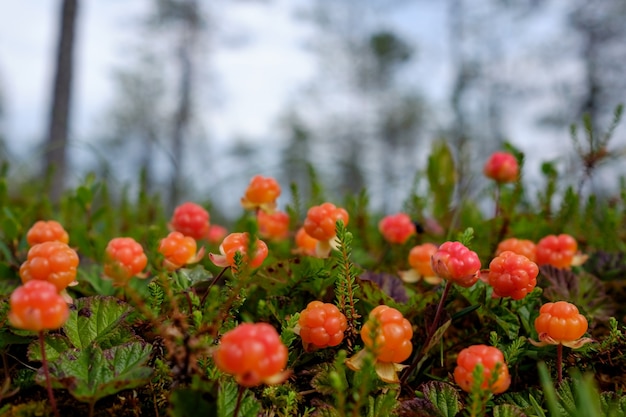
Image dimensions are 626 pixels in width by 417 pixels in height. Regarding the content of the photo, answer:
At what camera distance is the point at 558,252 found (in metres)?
0.98

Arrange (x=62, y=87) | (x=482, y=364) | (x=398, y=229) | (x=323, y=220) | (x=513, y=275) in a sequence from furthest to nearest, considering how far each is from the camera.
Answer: (x=62, y=87), (x=398, y=229), (x=323, y=220), (x=513, y=275), (x=482, y=364)

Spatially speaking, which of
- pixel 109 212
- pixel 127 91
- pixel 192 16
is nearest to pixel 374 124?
pixel 192 16

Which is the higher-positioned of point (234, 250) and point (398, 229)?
point (234, 250)

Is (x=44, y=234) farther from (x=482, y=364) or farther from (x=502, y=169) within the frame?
(x=502, y=169)

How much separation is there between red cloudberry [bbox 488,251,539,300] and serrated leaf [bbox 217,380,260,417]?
0.40 meters

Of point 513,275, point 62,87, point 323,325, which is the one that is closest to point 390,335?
point 323,325

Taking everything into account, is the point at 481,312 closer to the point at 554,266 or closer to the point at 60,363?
the point at 554,266

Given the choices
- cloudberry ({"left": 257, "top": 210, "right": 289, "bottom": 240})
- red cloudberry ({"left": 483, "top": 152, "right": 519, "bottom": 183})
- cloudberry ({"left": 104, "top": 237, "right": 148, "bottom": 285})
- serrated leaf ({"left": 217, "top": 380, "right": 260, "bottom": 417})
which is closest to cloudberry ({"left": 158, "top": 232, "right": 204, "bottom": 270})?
cloudberry ({"left": 104, "top": 237, "right": 148, "bottom": 285})

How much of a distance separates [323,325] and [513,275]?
0.29m

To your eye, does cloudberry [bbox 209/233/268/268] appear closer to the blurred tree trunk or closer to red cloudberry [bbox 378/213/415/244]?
red cloudberry [bbox 378/213/415/244]

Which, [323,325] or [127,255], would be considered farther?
[127,255]

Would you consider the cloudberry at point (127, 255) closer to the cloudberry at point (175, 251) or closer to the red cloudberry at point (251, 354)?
the cloudberry at point (175, 251)

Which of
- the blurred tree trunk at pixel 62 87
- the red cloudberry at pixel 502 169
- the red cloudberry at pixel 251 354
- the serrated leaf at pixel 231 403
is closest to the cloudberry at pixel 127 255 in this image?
the serrated leaf at pixel 231 403

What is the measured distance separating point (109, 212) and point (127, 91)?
19.4 meters
